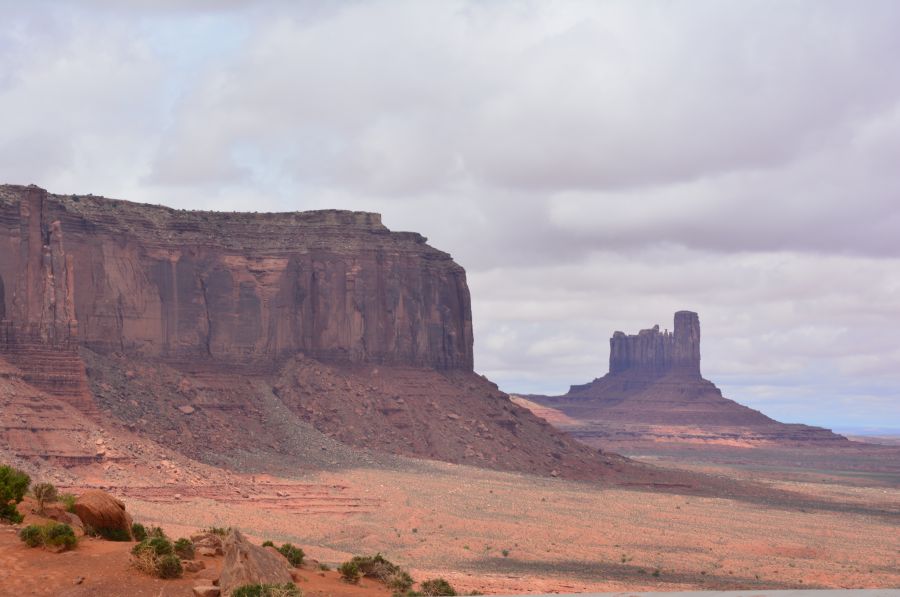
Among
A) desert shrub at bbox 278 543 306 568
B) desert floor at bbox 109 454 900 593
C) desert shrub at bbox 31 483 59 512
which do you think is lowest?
desert floor at bbox 109 454 900 593

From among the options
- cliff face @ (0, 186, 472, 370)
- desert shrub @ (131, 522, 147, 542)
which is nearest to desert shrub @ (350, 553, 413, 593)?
desert shrub @ (131, 522, 147, 542)

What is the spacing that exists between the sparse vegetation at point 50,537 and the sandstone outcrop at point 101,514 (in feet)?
7.91

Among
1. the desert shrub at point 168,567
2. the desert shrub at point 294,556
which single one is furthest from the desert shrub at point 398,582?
the desert shrub at point 168,567

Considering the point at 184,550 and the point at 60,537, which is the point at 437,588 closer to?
the point at 184,550

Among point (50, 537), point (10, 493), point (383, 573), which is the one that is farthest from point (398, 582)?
point (10, 493)

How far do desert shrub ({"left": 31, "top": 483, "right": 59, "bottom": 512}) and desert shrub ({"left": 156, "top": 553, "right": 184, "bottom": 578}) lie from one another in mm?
5292

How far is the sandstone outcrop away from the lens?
97.1 ft

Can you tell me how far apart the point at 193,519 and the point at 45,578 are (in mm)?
36342

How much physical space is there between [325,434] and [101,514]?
64171 mm

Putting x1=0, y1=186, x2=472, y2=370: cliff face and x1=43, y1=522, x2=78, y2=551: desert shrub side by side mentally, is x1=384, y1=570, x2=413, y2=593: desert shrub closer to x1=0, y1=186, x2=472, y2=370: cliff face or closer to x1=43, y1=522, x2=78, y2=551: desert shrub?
x1=43, y1=522, x2=78, y2=551: desert shrub

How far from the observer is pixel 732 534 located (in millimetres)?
69438

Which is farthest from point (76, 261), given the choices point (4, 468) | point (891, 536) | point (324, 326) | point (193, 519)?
point (4, 468)

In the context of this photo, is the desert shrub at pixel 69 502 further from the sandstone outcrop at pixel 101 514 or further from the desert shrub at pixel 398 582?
the desert shrub at pixel 398 582

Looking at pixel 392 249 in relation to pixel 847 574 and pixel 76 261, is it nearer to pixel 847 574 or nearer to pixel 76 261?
pixel 76 261
